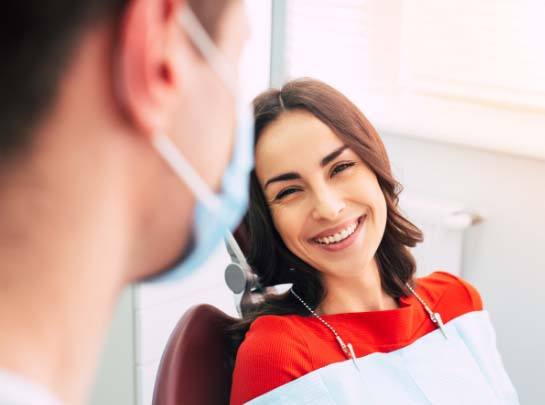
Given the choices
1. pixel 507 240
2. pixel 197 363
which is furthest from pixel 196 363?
pixel 507 240

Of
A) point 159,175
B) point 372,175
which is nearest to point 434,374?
point 372,175

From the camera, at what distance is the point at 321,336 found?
1493 millimetres

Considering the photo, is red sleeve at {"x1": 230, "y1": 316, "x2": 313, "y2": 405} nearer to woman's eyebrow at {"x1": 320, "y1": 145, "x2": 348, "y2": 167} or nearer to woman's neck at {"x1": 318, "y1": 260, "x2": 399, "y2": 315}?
woman's neck at {"x1": 318, "y1": 260, "x2": 399, "y2": 315}

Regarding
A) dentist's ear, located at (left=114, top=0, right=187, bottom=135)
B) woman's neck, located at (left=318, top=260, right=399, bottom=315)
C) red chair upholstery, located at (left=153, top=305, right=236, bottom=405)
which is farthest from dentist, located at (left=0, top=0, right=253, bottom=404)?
woman's neck, located at (left=318, top=260, right=399, bottom=315)

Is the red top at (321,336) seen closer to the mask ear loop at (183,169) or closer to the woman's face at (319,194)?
the woman's face at (319,194)

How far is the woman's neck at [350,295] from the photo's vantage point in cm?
155

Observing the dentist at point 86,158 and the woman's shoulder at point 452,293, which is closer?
the dentist at point 86,158

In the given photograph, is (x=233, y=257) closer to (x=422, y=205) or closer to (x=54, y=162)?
(x=422, y=205)

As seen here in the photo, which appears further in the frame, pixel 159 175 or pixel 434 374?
pixel 434 374

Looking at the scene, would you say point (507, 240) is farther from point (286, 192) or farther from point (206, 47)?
point (206, 47)

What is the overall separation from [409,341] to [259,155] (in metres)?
0.41

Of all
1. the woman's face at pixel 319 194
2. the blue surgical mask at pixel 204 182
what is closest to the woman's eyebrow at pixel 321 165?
the woman's face at pixel 319 194

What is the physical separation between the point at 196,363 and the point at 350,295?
0.99 ft

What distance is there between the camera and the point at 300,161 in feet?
4.69
